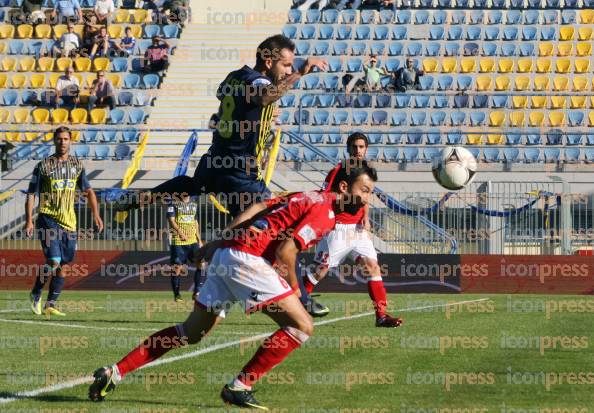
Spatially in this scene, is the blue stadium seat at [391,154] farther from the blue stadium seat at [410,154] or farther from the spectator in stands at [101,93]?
the spectator in stands at [101,93]

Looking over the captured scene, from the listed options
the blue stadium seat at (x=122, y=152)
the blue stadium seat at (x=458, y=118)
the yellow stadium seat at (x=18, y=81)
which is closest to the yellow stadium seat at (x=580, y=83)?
the blue stadium seat at (x=458, y=118)

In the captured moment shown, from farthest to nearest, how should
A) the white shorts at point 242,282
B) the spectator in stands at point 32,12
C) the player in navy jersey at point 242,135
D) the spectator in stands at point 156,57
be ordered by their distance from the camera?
the spectator in stands at point 32,12, the spectator in stands at point 156,57, the player in navy jersey at point 242,135, the white shorts at point 242,282

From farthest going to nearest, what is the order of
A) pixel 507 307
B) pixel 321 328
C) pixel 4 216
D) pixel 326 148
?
pixel 326 148
pixel 4 216
pixel 507 307
pixel 321 328

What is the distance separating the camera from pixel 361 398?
7.23 metres

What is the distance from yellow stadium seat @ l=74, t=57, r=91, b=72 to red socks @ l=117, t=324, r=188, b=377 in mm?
25729

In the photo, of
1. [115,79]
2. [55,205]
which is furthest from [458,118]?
[55,205]

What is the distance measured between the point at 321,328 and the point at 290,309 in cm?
526

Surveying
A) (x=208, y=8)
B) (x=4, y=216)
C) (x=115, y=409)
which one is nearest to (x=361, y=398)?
(x=115, y=409)

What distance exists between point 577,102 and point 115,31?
1308 centimetres

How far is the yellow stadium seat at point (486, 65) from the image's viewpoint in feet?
101

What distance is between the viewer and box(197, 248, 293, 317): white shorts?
6.90m

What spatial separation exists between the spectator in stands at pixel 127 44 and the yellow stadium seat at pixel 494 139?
34.5 feet

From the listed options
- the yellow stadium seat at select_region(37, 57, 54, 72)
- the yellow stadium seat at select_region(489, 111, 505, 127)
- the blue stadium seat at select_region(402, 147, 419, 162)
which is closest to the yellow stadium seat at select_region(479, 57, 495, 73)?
the yellow stadium seat at select_region(489, 111, 505, 127)

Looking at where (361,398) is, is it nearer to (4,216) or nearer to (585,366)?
(585,366)
